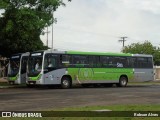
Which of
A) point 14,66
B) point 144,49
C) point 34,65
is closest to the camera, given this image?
point 34,65

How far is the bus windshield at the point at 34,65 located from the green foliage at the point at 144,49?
200ft

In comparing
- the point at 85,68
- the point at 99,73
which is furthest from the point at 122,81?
the point at 85,68

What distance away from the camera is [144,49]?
306 feet

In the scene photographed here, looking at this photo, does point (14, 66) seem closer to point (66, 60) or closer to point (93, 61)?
point (66, 60)

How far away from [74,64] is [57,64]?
1667 millimetres

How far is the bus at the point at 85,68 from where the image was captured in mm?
31719

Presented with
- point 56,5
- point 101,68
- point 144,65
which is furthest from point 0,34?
point 144,65

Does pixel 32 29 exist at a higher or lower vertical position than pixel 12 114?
higher

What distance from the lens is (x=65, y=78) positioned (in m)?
32.9

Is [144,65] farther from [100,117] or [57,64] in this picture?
[100,117]

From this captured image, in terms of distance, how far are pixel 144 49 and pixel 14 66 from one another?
61.0 m

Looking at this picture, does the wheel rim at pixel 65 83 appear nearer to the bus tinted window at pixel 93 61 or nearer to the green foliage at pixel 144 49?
the bus tinted window at pixel 93 61

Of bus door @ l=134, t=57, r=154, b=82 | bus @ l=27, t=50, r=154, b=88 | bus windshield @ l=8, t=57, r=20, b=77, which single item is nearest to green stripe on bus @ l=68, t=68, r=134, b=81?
bus @ l=27, t=50, r=154, b=88

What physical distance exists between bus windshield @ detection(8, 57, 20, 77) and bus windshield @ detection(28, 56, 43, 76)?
224cm
